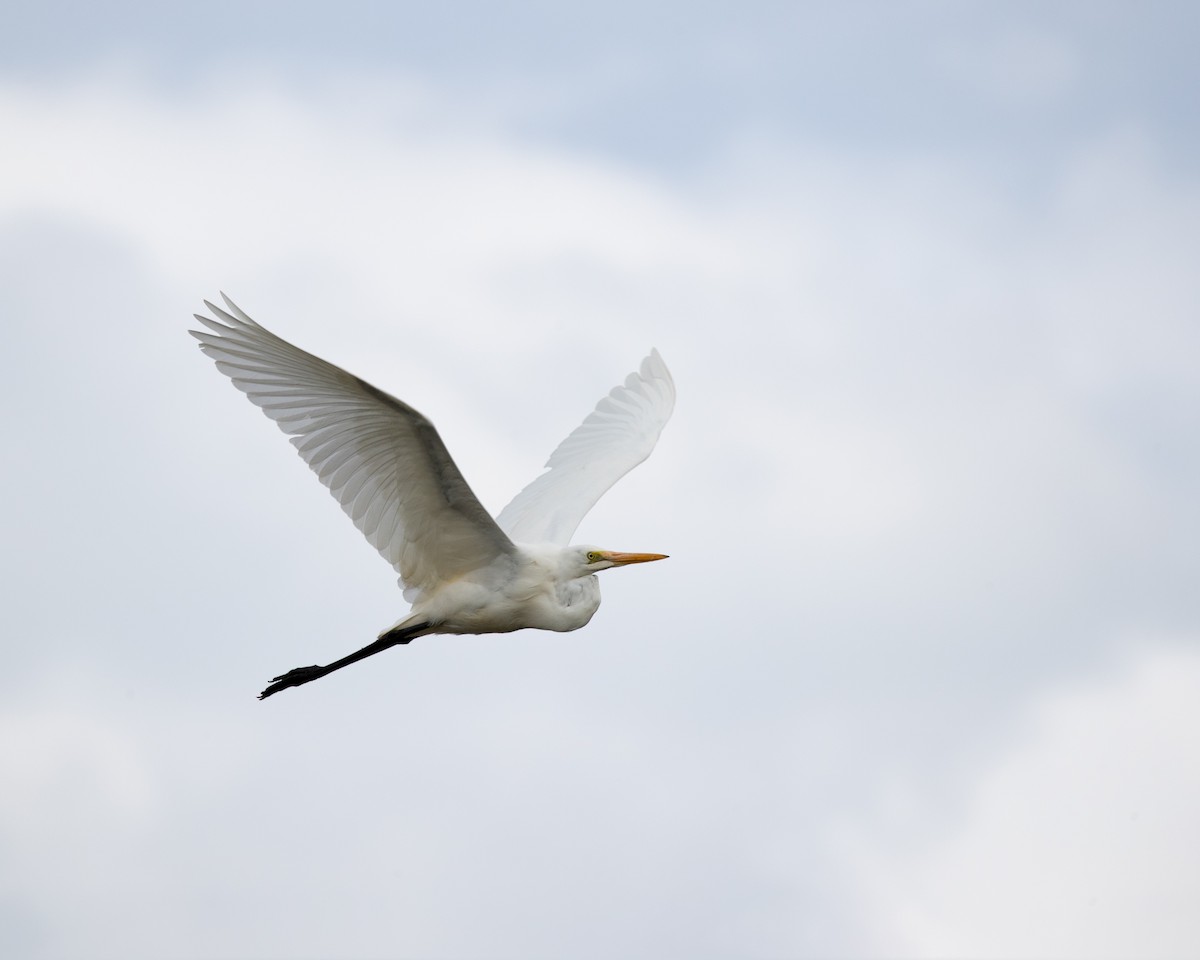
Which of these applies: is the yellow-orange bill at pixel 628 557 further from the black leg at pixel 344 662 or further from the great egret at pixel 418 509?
the black leg at pixel 344 662

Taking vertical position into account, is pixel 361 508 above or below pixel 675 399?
below

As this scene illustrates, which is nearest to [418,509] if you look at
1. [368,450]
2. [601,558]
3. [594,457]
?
[368,450]

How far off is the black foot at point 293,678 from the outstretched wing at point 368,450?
4.65 feet

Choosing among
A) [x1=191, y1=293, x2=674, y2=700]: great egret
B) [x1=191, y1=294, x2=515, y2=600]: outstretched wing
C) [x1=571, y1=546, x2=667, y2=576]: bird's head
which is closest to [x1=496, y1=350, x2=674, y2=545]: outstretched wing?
[x1=191, y1=293, x2=674, y2=700]: great egret

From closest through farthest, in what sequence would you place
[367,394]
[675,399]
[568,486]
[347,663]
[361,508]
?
[367,394], [361,508], [347,663], [568,486], [675,399]

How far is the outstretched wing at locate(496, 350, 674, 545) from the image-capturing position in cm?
1527

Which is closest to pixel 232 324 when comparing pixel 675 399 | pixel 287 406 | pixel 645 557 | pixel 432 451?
pixel 287 406

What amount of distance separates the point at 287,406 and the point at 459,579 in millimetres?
2253

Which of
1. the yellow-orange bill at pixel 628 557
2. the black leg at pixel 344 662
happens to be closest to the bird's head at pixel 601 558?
the yellow-orange bill at pixel 628 557

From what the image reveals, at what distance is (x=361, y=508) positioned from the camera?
A: 12914 mm

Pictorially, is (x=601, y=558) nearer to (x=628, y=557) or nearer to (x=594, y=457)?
(x=628, y=557)

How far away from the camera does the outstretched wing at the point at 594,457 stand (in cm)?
1527

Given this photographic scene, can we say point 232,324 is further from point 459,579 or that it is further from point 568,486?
point 568,486

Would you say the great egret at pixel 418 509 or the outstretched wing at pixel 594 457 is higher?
the outstretched wing at pixel 594 457
